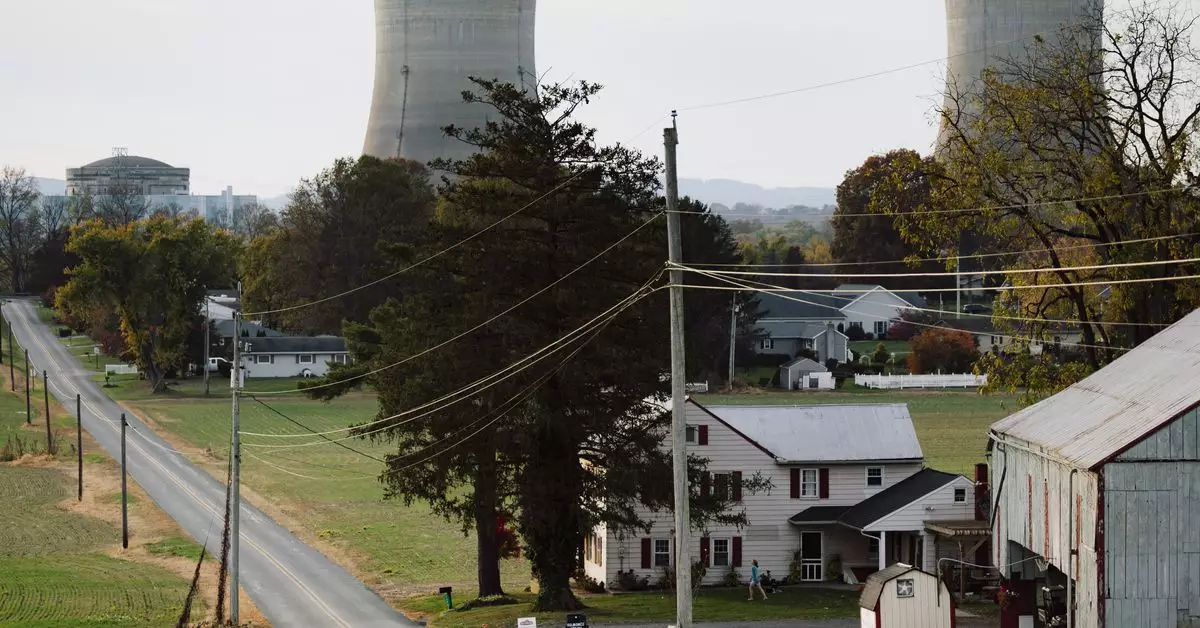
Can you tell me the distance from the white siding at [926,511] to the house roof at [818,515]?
2.54 meters

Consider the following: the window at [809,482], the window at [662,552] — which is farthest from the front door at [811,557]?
the window at [662,552]

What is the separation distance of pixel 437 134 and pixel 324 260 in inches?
508

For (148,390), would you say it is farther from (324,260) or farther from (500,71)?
(500,71)

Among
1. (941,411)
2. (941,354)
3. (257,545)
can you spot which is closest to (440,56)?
(941,354)

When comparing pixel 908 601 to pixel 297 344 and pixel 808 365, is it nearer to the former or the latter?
pixel 808 365

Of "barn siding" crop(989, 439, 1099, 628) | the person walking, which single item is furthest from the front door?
"barn siding" crop(989, 439, 1099, 628)

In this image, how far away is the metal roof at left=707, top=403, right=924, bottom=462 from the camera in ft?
156

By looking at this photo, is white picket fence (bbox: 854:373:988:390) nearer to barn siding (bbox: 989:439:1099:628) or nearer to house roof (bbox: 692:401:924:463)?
house roof (bbox: 692:401:924:463)

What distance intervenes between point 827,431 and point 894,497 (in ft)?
11.9

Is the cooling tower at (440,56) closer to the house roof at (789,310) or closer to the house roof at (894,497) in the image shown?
the house roof at (789,310)

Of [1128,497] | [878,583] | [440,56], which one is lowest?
[878,583]

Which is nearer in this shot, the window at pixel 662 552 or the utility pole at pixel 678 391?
the utility pole at pixel 678 391

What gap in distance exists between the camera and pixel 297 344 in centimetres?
12050

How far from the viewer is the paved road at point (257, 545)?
44.3 meters
